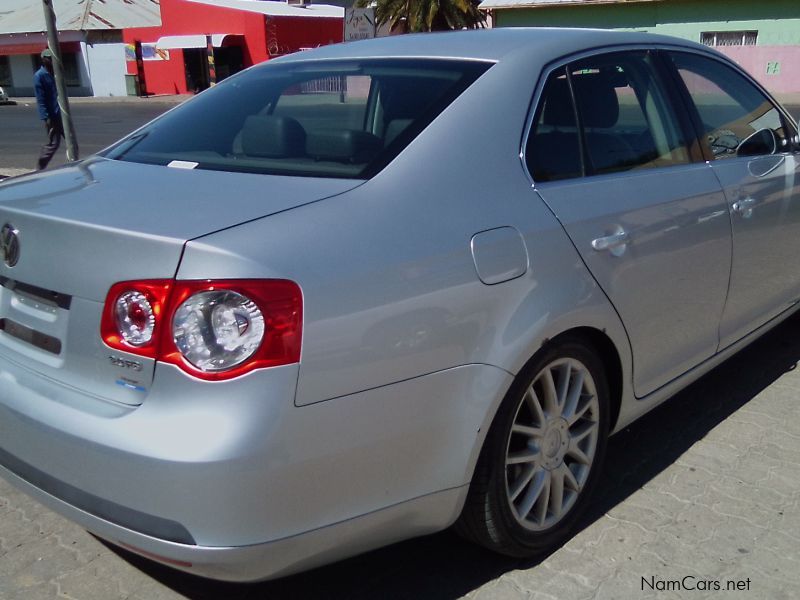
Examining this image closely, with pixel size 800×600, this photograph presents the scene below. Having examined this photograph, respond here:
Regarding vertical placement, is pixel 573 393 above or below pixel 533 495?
above

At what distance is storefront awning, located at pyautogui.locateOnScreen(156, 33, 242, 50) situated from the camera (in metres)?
38.8

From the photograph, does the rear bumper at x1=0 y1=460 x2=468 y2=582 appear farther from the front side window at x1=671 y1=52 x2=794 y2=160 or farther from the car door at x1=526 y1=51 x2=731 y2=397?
the front side window at x1=671 y1=52 x2=794 y2=160

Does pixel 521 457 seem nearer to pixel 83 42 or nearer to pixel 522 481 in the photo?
pixel 522 481

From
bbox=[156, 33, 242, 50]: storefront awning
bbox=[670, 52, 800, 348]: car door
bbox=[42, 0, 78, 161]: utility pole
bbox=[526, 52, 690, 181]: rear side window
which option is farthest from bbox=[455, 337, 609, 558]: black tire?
bbox=[156, 33, 242, 50]: storefront awning

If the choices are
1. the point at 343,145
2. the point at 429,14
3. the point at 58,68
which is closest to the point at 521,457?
the point at 343,145

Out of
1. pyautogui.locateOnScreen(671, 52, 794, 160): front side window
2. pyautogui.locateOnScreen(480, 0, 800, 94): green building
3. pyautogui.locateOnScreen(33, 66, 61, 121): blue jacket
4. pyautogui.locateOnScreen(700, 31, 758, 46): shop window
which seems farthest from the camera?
pyautogui.locateOnScreen(700, 31, 758, 46): shop window

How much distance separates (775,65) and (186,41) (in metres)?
25.8

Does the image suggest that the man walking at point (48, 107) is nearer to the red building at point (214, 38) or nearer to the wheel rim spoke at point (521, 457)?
the wheel rim spoke at point (521, 457)

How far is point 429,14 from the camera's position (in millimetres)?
34375

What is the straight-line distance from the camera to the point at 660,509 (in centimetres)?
312

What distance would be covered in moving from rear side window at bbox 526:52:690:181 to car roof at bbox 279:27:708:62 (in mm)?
75

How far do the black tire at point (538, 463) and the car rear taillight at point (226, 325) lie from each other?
30.5 inches

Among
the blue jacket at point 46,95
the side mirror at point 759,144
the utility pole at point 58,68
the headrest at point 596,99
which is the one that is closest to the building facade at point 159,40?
the blue jacket at point 46,95

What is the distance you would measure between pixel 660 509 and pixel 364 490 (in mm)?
1458
